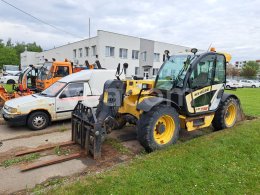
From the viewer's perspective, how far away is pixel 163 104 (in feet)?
15.5

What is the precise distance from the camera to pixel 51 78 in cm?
1078

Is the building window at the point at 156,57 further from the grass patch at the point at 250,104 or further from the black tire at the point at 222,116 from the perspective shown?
the black tire at the point at 222,116

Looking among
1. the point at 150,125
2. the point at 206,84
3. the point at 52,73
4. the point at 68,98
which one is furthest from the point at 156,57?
the point at 150,125

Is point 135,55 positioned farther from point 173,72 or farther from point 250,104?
point 173,72

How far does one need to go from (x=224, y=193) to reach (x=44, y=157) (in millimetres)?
3619

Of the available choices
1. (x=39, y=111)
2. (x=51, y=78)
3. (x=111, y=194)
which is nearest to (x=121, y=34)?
(x=51, y=78)

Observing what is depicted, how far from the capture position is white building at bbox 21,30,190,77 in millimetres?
26328

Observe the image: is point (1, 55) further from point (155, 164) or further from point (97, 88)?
point (155, 164)

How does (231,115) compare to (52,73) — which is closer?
(231,115)

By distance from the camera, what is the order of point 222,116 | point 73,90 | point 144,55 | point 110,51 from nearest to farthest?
point 222,116 < point 73,90 < point 110,51 < point 144,55

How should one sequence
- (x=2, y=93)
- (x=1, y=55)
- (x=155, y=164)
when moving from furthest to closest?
(x=1, y=55) → (x=2, y=93) → (x=155, y=164)

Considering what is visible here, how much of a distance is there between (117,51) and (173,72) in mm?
23063

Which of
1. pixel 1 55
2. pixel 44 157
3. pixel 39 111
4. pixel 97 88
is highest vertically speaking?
pixel 1 55

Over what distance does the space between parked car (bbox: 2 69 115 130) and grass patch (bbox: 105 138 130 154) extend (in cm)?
235
